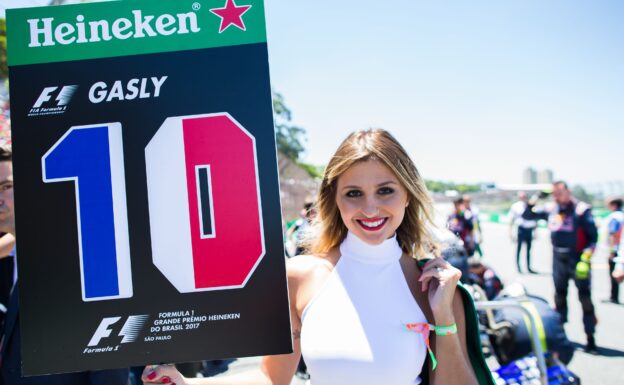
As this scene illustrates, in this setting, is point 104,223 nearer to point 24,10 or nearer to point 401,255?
point 24,10

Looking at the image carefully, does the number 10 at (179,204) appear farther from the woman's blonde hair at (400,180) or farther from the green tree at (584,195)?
the green tree at (584,195)

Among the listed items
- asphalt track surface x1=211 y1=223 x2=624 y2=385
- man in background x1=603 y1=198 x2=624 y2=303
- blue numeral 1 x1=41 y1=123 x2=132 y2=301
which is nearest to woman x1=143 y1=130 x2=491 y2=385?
blue numeral 1 x1=41 y1=123 x2=132 y2=301

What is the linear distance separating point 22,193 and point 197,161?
1.67 ft

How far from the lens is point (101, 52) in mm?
1349

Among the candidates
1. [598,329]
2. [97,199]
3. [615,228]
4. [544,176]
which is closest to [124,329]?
[97,199]

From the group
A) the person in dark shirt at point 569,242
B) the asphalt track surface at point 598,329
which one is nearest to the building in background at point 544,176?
the asphalt track surface at point 598,329

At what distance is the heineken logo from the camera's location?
52.7 inches

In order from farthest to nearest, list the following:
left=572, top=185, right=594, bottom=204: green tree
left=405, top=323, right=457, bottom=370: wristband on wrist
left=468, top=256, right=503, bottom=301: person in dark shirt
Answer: left=572, top=185, right=594, bottom=204: green tree, left=468, top=256, right=503, bottom=301: person in dark shirt, left=405, top=323, right=457, bottom=370: wristband on wrist

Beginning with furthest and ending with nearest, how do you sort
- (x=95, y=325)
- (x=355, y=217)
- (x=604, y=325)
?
1. (x=604, y=325)
2. (x=355, y=217)
3. (x=95, y=325)

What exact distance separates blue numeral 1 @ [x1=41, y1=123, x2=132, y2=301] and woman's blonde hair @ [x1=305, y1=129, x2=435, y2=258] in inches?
32.4

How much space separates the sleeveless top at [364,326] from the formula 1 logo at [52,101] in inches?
41.8

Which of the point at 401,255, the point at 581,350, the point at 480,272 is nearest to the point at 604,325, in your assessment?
the point at 581,350

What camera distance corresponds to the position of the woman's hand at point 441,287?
1526 millimetres

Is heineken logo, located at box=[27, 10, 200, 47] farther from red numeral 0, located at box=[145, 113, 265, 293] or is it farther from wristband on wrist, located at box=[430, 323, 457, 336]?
wristband on wrist, located at box=[430, 323, 457, 336]
